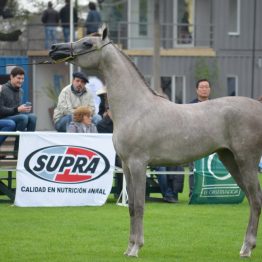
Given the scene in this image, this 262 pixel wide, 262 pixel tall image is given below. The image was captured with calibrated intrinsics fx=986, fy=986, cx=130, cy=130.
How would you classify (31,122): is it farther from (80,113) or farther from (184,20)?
(184,20)

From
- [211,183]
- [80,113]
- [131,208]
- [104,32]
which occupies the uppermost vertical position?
[104,32]

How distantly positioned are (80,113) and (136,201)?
569cm

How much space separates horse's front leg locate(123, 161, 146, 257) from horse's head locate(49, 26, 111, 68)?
1.27 m

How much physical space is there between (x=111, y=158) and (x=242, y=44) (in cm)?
2640

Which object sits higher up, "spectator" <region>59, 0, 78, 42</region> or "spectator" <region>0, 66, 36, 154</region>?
"spectator" <region>59, 0, 78, 42</region>

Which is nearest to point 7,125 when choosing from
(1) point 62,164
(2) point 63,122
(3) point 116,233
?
(1) point 62,164

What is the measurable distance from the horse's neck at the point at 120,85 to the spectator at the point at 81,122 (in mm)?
5283

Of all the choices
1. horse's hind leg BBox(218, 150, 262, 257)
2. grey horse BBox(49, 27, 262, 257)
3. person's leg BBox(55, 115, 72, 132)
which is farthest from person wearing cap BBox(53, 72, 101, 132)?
horse's hind leg BBox(218, 150, 262, 257)

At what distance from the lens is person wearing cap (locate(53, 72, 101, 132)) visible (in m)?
17.0

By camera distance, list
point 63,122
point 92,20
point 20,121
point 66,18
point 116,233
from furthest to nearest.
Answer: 1. point 92,20
2. point 66,18
3. point 63,122
4. point 20,121
5. point 116,233

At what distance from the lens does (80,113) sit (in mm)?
16188

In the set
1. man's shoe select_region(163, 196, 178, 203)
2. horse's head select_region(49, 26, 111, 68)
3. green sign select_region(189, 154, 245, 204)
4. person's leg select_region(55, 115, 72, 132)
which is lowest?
man's shoe select_region(163, 196, 178, 203)

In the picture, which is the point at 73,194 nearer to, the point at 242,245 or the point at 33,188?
the point at 33,188

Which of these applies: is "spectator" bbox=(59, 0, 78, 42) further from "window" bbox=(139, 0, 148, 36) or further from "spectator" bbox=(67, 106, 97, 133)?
"spectator" bbox=(67, 106, 97, 133)
